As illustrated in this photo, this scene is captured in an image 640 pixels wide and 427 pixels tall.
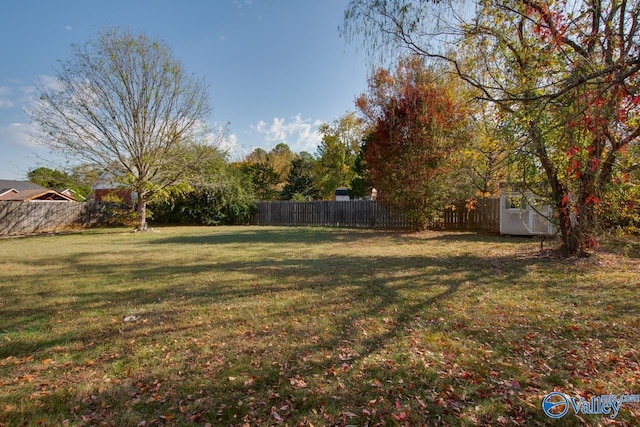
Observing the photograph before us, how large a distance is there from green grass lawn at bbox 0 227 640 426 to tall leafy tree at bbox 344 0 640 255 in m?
1.96

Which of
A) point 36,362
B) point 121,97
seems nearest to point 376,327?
point 36,362

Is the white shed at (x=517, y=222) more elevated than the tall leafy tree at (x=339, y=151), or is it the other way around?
the tall leafy tree at (x=339, y=151)

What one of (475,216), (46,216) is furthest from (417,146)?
(46,216)

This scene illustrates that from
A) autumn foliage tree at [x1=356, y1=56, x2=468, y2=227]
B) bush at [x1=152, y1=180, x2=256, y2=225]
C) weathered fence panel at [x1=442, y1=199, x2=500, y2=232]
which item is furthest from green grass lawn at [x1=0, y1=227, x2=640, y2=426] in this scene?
bush at [x1=152, y1=180, x2=256, y2=225]

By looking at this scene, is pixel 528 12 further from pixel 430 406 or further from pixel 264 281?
pixel 264 281

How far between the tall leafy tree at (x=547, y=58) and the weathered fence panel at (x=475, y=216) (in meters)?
7.22

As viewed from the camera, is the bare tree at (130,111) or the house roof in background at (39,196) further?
the house roof in background at (39,196)

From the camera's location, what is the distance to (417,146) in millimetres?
11312

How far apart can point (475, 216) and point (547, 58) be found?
33.0 feet

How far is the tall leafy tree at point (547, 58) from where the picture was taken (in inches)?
114
